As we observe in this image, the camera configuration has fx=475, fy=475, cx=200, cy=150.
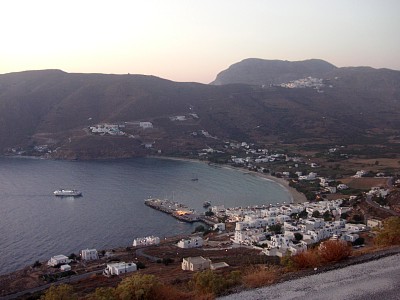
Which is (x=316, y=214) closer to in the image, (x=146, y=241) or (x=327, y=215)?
(x=327, y=215)

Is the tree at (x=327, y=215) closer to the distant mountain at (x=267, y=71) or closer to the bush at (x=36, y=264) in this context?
the bush at (x=36, y=264)

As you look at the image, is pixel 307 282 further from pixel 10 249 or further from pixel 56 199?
pixel 56 199

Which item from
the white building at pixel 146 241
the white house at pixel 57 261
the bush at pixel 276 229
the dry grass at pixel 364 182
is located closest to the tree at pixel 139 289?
the white house at pixel 57 261

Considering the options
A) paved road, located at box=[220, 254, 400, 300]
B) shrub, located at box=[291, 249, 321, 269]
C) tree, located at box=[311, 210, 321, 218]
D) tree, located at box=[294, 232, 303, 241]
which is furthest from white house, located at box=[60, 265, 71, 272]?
tree, located at box=[311, 210, 321, 218]

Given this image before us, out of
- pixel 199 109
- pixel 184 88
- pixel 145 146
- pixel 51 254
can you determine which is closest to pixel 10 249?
pixel 51 254

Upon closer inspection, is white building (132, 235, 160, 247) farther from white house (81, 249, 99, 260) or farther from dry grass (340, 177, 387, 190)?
dry grass (340, 177, 387, 190)

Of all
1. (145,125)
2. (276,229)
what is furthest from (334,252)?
(145,125)
